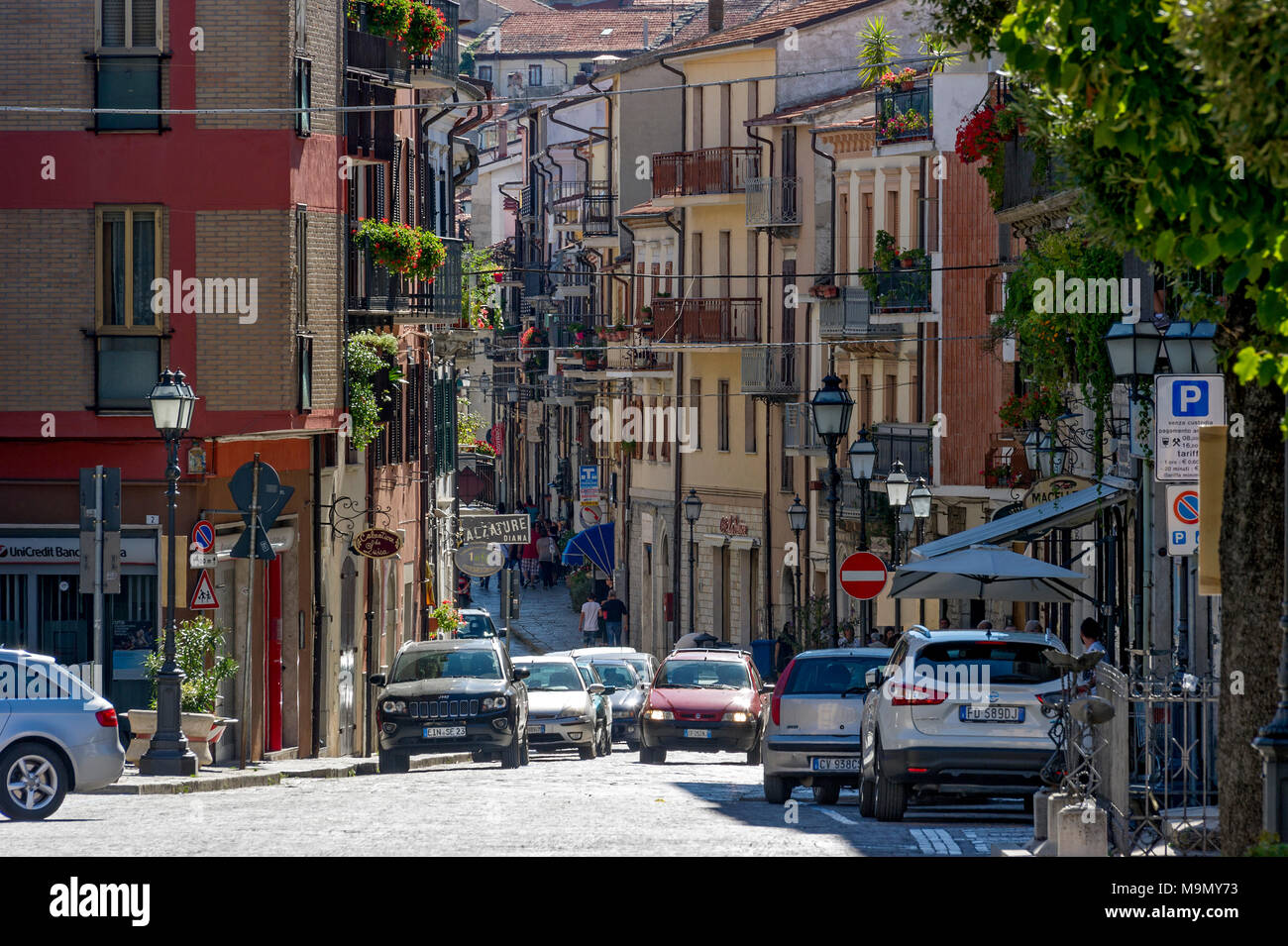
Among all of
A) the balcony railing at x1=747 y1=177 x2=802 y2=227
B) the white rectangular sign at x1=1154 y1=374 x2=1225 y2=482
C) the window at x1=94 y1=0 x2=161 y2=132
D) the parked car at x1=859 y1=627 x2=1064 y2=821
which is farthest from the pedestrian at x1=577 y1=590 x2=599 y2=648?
the white rectangular sign at x1=1154 y1=374 x2=1225 y2=482

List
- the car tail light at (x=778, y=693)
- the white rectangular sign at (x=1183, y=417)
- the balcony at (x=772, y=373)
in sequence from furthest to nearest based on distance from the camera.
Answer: the balcony at (x=772, y=373)
the car tail light at (x=778, y=693)
the white rectangular sign at (x=1183, y=417)

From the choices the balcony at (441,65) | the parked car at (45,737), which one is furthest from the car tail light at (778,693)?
A: the balcony at (441,65)

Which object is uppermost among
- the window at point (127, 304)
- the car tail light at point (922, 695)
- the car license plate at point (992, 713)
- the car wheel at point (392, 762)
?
the window at point (127, 304)

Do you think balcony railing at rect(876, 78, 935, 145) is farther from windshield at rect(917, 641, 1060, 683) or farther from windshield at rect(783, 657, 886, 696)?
windshield at rect(917, 641, 1060, 683)

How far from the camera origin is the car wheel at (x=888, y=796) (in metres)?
19.4

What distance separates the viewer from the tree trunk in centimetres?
1210

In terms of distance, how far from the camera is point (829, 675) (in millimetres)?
23734

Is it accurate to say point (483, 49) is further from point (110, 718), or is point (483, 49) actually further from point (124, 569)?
point (110, 718)

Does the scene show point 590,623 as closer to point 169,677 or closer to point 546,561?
point 546,561

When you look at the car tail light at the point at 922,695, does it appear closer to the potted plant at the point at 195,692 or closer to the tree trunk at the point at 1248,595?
the tree trunk at the point at 1248,595

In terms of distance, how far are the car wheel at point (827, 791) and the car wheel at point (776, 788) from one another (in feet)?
1.79

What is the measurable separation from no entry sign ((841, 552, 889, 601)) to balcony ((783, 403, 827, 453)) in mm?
→ 20602
